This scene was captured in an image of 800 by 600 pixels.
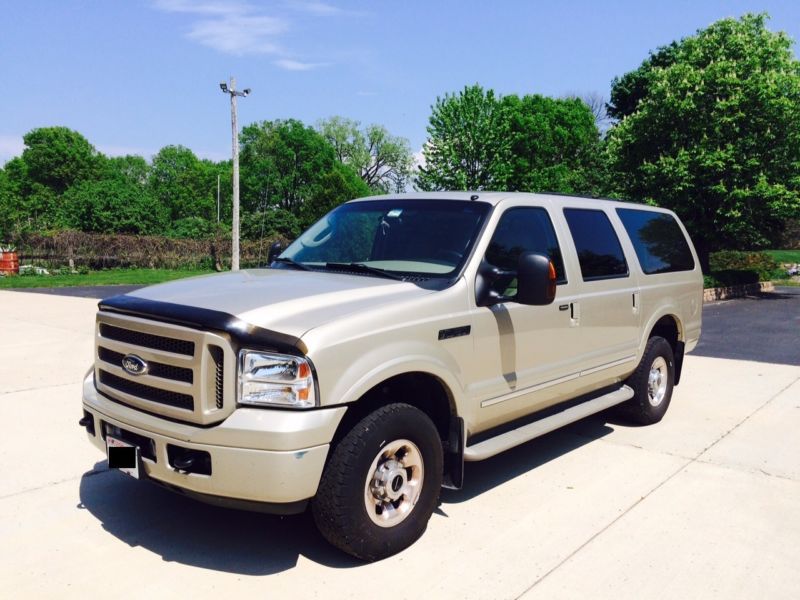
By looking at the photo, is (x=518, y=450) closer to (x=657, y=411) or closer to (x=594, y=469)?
(x=594, y=469)

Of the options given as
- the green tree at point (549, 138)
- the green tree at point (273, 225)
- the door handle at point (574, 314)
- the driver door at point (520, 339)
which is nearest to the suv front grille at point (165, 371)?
the driver door at point (520, 339)

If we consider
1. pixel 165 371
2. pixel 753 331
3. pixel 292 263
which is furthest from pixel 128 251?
pixel 165 371

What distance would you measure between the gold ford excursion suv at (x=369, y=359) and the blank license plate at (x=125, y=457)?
12 millimetres

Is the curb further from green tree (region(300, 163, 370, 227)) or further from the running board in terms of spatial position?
green tree (region(300, 163, 370, 227))

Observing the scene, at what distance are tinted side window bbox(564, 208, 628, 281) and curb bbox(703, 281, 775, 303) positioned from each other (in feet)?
52.0

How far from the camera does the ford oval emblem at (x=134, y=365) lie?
134 inches

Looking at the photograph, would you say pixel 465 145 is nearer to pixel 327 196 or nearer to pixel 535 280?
pixel 327 196

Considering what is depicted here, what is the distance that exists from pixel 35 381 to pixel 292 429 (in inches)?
225

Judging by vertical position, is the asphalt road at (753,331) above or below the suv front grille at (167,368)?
below

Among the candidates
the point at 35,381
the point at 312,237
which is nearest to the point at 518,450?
the point at 312,237

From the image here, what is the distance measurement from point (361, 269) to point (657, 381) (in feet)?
11.0

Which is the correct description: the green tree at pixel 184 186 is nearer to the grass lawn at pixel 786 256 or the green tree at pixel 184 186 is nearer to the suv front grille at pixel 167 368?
the grass lawn at pixel 786 256

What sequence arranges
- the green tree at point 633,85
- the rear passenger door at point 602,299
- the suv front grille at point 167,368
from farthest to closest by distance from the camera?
1. the green tree at point 633,85
2. the rear passenger door at point 602,299
3. the suv front grille at point 167,368

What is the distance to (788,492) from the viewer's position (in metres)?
4.48
